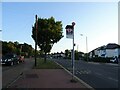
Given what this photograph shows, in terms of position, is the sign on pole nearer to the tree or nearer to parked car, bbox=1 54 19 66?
parked car, bbox=1 54 19 66

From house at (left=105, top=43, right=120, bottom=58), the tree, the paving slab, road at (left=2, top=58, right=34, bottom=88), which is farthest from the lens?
house at (left=105, top=43, right=120, bottom=58)

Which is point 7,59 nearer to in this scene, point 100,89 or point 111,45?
point 100,89

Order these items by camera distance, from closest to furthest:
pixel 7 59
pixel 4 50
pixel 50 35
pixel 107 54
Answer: pixel 7 59 < pixel 50 35 < pixel 4 50 < pixel 107 54

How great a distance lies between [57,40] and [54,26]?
2.70 metres

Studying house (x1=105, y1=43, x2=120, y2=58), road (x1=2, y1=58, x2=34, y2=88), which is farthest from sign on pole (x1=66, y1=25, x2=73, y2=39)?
house (x1=105, y1=43, x2=120, y2=58)

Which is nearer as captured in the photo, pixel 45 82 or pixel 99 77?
pixel 45 82

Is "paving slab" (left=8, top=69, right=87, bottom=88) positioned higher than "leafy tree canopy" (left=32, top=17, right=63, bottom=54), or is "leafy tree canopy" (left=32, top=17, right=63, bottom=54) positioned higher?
"leafy tree canopy" (left=32, top=17, right=63, bottom=54)

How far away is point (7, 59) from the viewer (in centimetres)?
4475

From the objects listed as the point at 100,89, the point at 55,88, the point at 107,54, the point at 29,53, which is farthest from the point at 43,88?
the point at 29,53

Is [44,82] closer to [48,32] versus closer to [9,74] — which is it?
[9,74]

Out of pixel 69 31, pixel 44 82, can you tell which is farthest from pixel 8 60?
pixel 44 82

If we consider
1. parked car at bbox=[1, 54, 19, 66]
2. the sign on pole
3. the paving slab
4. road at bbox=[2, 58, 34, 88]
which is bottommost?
road at bbox=[2, 58, 34, 88]

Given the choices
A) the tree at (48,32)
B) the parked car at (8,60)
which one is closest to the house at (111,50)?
the tree at (48,32)

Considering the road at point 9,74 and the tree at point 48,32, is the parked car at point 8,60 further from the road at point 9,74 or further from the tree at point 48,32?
the road at point 9,74
